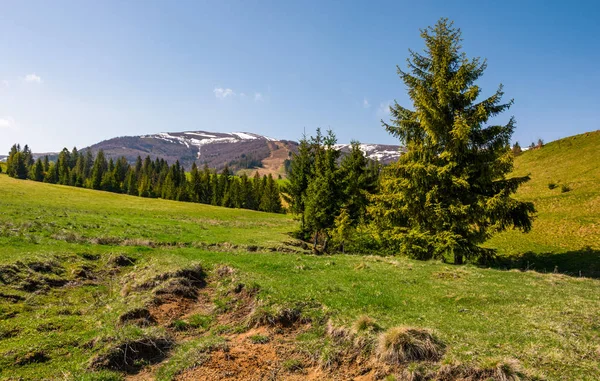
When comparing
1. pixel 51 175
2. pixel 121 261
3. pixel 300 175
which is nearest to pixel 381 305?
pixel 121 261

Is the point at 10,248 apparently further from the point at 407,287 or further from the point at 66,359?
the point at 407,287

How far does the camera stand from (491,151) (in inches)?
950

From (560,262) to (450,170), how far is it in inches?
589

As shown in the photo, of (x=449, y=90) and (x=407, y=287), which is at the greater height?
(x=449, y=90)

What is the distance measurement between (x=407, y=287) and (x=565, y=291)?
22.4ft

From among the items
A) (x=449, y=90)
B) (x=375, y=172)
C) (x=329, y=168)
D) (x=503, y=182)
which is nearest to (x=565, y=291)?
(x=503, y=182)

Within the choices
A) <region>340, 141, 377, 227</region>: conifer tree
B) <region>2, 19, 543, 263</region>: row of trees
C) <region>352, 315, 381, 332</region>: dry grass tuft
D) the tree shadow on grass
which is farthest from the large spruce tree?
<region>352, 315, 381, 332</region>: dry grass tuft

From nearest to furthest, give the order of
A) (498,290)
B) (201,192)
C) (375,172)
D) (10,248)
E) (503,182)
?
(498,290) < (10,248) < (503,182) < (375,172) < (201,192)

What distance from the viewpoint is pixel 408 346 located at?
8203 mm

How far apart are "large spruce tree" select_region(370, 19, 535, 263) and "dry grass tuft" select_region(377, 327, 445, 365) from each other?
15914 millimetres

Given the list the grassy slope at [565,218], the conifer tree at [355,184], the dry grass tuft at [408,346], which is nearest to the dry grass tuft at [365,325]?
the dry grass tuft at [408,346]

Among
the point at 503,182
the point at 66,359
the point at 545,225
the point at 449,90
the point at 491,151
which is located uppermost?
the point at 449,90

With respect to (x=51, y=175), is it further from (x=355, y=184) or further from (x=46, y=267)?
(x=46, y=267)

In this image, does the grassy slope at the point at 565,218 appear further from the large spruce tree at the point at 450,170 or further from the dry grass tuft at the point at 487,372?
the dry grass tuft at the point at 487,372
